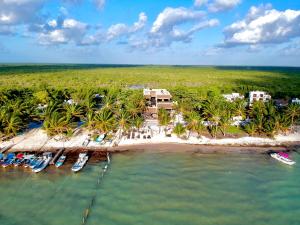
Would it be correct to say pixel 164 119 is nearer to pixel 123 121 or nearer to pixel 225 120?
pixel 123 121

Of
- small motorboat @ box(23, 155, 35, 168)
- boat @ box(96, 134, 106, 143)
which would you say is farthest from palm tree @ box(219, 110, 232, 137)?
small motorboat @ box(23, 155, 35, 168)

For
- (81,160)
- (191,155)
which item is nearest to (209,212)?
(191,155)

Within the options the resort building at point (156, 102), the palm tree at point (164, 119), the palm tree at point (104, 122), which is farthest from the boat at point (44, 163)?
the resort building at point (156, 102)

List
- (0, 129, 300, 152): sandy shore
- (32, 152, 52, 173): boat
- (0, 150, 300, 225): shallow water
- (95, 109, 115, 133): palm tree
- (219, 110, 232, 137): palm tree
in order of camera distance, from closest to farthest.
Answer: (0, 150, 300, 225): shallow water → (32, 152, 52, 173): boat → (0, 129, 300, 152): sandy shore → (95, 109, 115, 133): palm tree → (219, 110, 232, 137): palm tree

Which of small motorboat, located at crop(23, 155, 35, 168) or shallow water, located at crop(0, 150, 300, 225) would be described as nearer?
shallow water, located at crop(0, 150, 300, 225)

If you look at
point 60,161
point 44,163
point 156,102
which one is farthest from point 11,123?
point 156,102

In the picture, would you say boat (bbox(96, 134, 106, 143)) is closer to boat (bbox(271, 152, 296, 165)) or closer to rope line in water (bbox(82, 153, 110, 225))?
rope line in water (bbox(82, 153, 110, 225))

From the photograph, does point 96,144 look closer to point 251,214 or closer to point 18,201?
point 18,201
